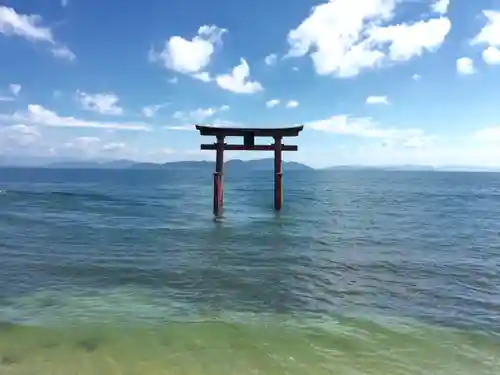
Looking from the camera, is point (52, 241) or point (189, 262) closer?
point (189, 262)

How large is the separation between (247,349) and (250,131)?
57.6 feet

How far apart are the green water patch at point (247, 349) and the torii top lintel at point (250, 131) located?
52.3ft

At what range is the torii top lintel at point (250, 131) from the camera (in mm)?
23562

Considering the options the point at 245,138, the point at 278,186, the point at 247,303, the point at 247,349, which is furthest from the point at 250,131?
the point at 247,349

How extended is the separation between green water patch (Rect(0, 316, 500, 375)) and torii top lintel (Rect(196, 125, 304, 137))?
15941mm

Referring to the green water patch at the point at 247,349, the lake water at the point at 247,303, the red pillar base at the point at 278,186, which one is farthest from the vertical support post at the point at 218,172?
the green water patch at the point at 247,349

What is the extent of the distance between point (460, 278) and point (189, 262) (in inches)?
324

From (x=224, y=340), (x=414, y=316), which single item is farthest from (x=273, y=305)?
(x=414, y=316)

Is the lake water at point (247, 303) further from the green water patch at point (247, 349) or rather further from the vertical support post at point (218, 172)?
the vertical support post at point (218, 172)

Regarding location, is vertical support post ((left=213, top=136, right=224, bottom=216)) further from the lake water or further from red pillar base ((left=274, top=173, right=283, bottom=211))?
the lake water

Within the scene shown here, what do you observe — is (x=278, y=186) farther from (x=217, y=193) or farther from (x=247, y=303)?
(x=247, y=303)

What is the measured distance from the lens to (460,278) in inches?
497

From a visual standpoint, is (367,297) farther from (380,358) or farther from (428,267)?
(428,267)

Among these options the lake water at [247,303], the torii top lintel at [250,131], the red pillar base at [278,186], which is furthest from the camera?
the red pillar base at [278,186]
